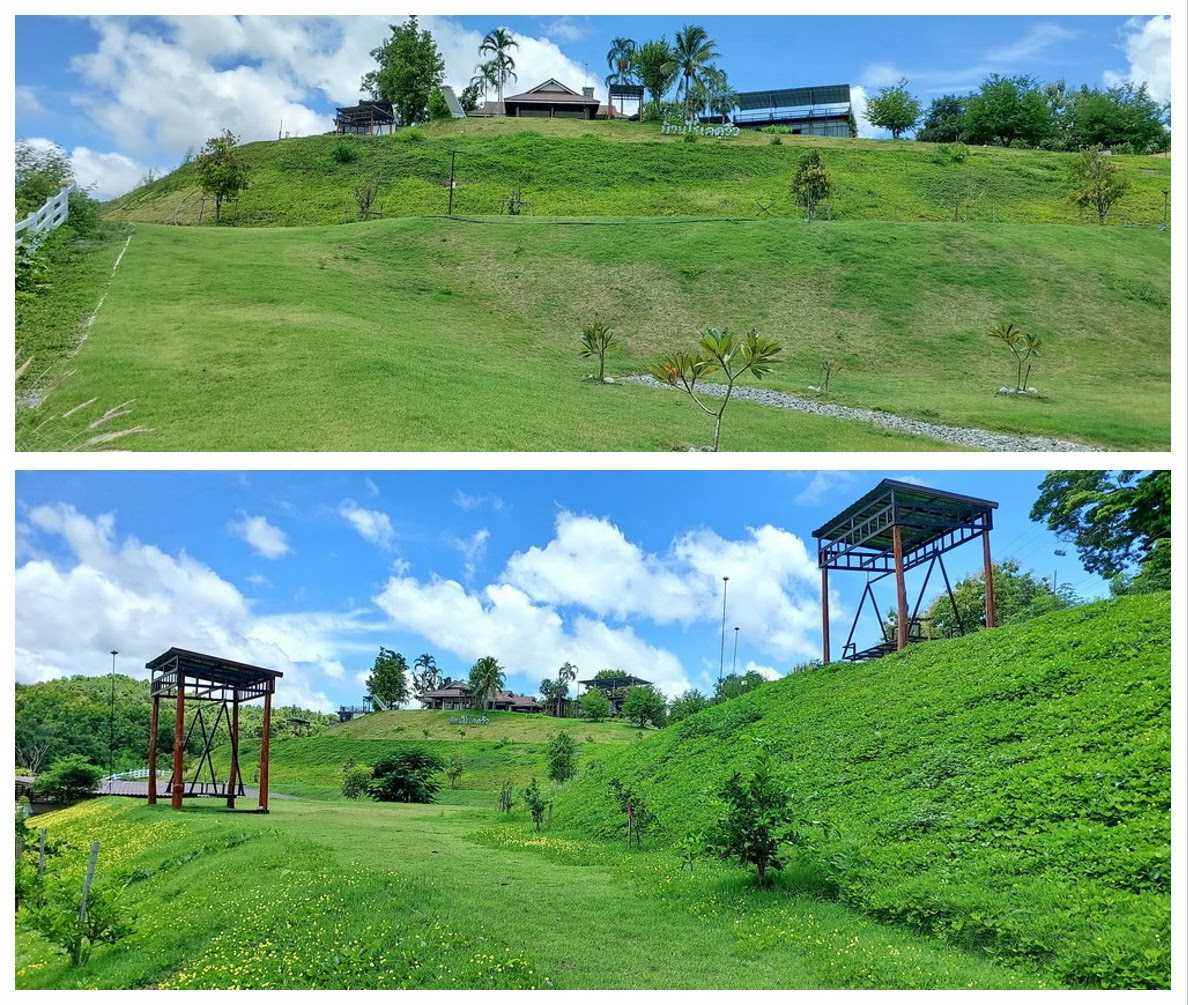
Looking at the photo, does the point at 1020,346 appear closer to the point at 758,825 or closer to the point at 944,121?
the point at 758,825

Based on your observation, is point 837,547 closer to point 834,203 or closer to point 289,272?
point 289,272

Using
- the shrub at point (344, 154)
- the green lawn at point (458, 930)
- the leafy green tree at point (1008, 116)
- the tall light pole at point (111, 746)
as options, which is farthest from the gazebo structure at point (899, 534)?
the leafy green tree at point (1008, 116)

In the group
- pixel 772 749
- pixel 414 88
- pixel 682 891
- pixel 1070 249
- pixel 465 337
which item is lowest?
pixel 682 891

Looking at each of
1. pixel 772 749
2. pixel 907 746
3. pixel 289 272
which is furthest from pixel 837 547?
pixel 289 272

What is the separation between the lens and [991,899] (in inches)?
351

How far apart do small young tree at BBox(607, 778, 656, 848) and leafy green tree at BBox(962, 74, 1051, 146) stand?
5599 centimetres

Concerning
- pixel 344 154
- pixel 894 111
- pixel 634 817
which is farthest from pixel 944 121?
pixel 634 817

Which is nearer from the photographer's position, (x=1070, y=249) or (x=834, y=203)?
(x=1070, y=249)

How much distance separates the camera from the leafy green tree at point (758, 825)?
1083cm

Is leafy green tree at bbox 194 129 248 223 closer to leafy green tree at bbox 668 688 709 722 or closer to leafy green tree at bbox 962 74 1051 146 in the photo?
leafy green tree at bbox 668 688 709 722

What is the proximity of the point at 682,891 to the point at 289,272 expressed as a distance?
2053cm

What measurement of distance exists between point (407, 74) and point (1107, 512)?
53113 mm

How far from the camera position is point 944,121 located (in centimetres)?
6153

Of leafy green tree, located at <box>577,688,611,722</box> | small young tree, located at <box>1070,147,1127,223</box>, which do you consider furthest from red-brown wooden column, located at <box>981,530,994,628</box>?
leafy green tree, located at <box>577,688,611,722</box>
